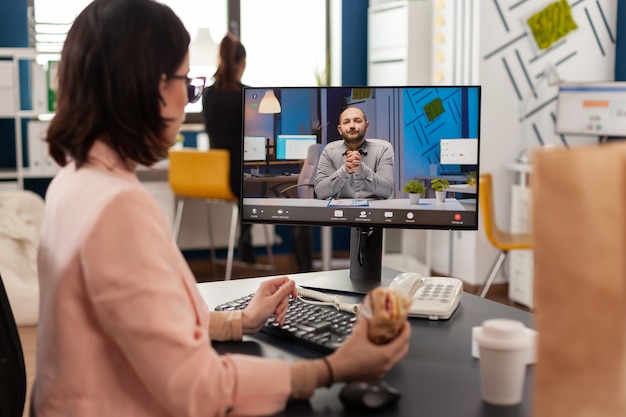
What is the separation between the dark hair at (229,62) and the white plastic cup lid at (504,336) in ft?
12.4

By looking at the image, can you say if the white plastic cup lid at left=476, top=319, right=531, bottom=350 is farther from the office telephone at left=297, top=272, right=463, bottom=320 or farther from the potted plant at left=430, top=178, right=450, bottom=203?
the potted plant at left=430, top=178, right=450, bottom=203

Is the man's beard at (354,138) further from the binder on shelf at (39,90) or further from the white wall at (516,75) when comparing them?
the binder on shelf at (39,90)

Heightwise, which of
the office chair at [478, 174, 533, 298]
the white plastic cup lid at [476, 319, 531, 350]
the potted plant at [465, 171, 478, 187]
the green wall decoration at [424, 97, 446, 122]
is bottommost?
the office chair at [478, 174, 533, 298]

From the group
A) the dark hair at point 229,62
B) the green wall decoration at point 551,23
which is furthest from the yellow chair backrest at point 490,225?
the dark hair at point 229,62

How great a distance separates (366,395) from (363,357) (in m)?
0.05

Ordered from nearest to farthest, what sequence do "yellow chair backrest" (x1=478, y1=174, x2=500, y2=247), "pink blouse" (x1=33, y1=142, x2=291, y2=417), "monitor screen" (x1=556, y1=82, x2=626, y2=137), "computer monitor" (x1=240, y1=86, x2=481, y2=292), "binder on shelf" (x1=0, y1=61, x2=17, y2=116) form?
1. "pink blouse" (x1=33, y1=142, x2=291, y2=417)
2. "computer monitor" (x1=240, y1=86, x2=481, y2=292)
3. "yellow chair backrest" (x1=478, y1=174, x2=500, y2=247)
4. "monitor screen" (x1=556, y1=82, x2=626, y2=137)
5. "binder on shelf" (x1=0, y1=61, x2=17, y2=116)

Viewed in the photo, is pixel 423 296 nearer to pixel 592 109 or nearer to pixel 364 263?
pixel 364 263

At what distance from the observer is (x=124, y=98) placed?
1138mm

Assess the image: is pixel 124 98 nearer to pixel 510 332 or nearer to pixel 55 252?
pixel 55 252

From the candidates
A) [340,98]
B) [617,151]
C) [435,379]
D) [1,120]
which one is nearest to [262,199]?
[340,98]

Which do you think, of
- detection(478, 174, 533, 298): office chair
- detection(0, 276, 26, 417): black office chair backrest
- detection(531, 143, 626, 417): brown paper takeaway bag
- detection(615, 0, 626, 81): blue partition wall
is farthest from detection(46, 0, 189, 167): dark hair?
detection(615, 0, 626, 81): blue partition wall

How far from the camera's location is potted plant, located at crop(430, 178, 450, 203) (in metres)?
1.82

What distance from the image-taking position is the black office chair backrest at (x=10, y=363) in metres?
1.55

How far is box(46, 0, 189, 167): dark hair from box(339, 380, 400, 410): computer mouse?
43 centimetres
